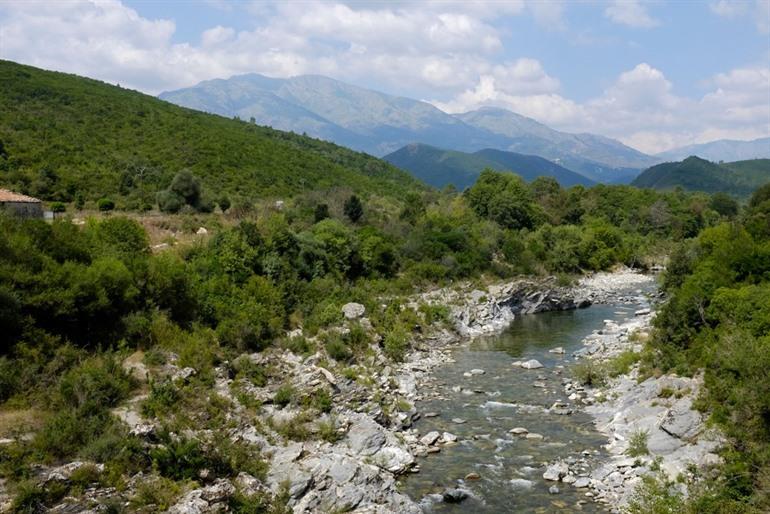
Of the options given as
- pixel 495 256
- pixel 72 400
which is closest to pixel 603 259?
pixel 495 256

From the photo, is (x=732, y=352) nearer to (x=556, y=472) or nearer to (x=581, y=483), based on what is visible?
(x=581, y=483)

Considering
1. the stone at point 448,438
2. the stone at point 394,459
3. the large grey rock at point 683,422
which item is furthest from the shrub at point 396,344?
the large grey rock at point 683,422

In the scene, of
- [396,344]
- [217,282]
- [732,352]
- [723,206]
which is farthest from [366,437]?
[723,206]

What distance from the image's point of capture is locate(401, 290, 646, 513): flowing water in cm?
1579

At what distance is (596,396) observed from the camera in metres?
23.5

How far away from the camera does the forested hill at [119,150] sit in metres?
46.5

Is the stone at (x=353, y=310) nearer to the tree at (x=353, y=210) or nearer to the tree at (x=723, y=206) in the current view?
the tree at (x=353, y=210)

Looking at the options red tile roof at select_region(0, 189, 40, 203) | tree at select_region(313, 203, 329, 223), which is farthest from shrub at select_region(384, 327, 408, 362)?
red tile roof at select_region(0, 189, 40, 203)

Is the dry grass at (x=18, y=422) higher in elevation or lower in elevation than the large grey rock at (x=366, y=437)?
higher

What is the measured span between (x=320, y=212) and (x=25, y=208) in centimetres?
2173

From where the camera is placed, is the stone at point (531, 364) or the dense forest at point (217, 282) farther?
the stone at point (531, 364)

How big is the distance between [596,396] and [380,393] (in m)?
9.16

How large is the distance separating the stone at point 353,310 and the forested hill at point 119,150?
21273mm

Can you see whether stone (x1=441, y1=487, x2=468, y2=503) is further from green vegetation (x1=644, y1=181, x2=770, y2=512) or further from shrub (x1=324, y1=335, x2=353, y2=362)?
shrub (x1=324, y1=335, x2=353, y2=362)
